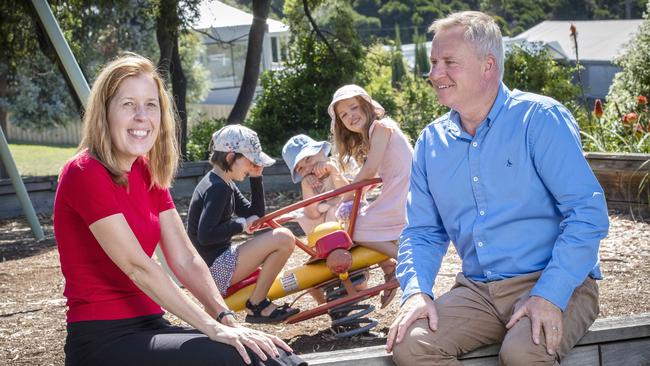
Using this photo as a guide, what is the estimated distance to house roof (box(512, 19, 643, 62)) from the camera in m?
43.3

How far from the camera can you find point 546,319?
3258 mm

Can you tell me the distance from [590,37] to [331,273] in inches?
1773

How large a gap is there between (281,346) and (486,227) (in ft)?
2.87

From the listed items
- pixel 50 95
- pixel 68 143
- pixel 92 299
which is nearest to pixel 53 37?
pixel 92 299

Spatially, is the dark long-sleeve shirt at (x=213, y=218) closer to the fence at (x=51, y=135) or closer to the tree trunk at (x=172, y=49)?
the tree trunk at (x=172, y=49)

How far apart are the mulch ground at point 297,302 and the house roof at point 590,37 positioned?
33.9m

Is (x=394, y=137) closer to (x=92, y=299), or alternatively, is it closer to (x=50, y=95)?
(x=92, y=299)

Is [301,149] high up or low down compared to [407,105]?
up

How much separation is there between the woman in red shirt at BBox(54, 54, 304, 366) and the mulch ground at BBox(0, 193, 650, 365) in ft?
6.25

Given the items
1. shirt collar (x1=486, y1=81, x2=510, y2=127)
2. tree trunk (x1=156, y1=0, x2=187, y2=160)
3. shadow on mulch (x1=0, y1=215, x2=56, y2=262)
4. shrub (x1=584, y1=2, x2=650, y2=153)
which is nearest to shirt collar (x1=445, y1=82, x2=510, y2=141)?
shirt collar (x1=486, y1=81, x2=510, y2=127)

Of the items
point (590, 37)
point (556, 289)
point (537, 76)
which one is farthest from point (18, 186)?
point (590, 37)

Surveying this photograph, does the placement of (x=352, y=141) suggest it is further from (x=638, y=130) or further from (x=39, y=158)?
(x=39, y=158)

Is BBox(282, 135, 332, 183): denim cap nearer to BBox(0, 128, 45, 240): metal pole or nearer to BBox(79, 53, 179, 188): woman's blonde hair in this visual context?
BBox(79, 53, 179, 188): woman's blonde hair

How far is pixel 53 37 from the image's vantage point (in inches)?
291
